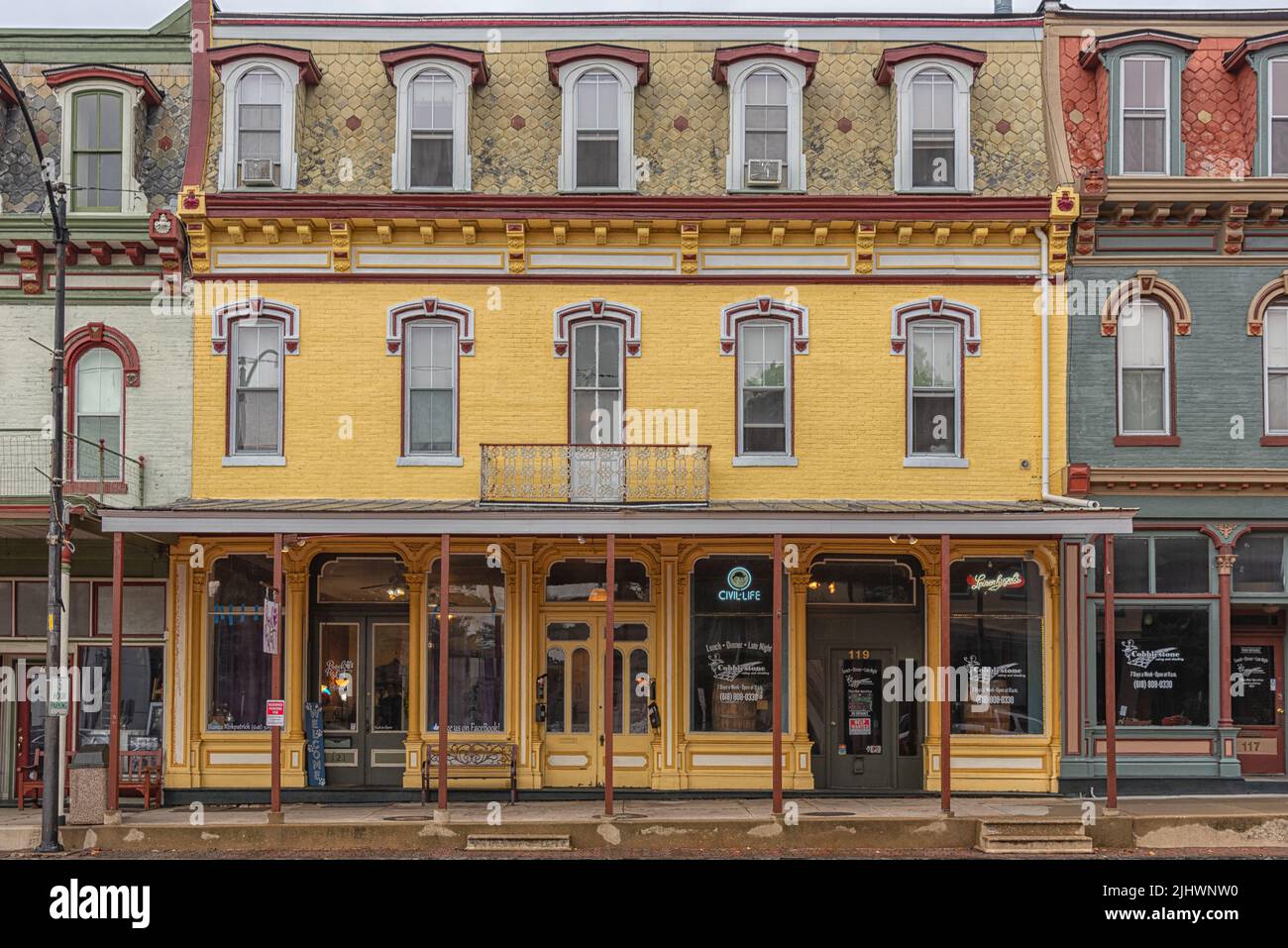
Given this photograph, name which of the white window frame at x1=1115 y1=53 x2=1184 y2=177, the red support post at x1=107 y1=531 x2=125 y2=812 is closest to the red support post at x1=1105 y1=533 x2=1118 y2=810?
the white window frame at x1=1115 y1=53 x2=1184 y2=177

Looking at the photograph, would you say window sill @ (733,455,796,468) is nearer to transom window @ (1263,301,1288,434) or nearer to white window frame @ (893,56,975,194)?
white window frame @ (893,56,975,194)

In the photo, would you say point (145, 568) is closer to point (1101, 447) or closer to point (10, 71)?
point (10, 71)

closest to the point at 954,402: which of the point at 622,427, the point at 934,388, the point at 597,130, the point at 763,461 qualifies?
the point at 934,388

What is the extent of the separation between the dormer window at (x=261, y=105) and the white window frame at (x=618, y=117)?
12.2 ft

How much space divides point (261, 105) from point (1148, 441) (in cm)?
1348

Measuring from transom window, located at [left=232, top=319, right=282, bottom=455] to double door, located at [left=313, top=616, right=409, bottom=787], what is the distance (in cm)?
276

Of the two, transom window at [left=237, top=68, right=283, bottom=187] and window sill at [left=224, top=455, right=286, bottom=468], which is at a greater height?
transom window at [left=237, top=68, right=283, bottom=187]

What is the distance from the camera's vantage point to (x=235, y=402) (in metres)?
20.5

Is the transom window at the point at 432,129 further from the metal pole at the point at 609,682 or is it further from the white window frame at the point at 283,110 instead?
the metal pole at the point at 609,682

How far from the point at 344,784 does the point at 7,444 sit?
663 cm

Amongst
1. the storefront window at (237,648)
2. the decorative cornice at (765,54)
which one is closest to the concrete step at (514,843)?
the storefront window at (237,648)

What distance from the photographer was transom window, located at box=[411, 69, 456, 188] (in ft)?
68.3

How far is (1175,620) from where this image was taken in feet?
66.7

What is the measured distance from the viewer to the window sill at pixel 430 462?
20328 millimetres
